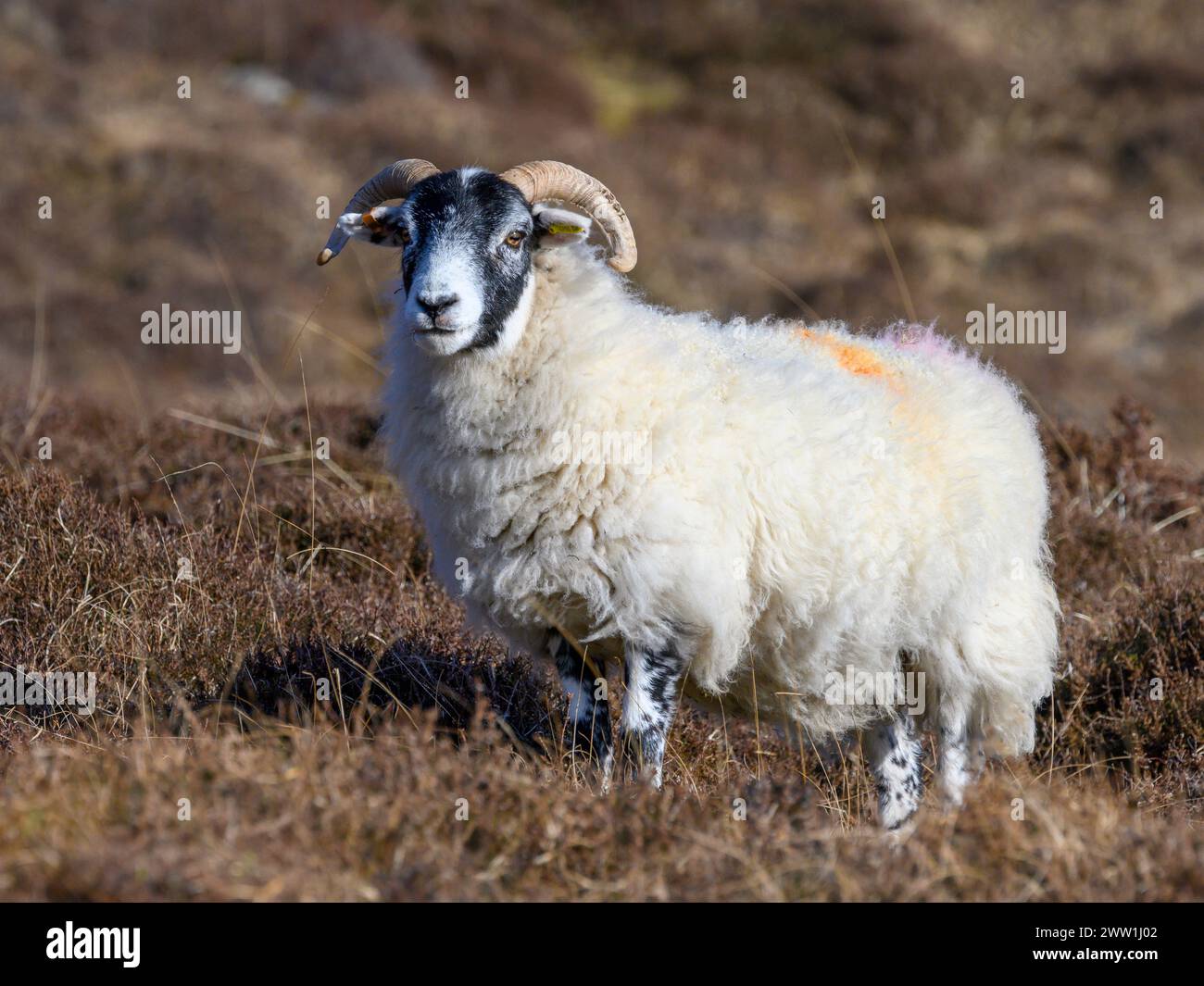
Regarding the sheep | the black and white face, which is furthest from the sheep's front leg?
the black and white face

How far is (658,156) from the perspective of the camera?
25156mm

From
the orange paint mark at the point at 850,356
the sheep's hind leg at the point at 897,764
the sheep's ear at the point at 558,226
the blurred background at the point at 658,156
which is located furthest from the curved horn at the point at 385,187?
the blurred background at the point at 658,156

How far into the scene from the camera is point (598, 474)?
4.46 metres

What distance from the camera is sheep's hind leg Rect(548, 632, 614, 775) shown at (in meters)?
4.70

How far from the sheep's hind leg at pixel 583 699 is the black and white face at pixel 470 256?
108cm

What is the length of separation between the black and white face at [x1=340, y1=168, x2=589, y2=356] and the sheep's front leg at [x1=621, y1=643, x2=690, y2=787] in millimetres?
1172

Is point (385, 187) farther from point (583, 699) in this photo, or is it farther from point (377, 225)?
point (583, 699)

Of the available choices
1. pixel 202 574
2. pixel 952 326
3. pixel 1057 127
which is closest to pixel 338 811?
pixel 202 574

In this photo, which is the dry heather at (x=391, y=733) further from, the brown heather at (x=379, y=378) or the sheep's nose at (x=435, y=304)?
the sheep's nose at (x=435, y=304)

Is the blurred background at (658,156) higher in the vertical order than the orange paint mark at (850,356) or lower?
higher

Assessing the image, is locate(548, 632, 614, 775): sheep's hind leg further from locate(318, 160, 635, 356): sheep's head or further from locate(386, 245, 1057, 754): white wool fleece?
locate(318, 160, 635, 356): sheep's head

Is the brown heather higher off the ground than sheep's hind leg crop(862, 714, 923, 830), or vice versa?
the brown heather

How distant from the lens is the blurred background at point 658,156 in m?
18.9

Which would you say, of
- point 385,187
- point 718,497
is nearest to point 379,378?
point 385,187
